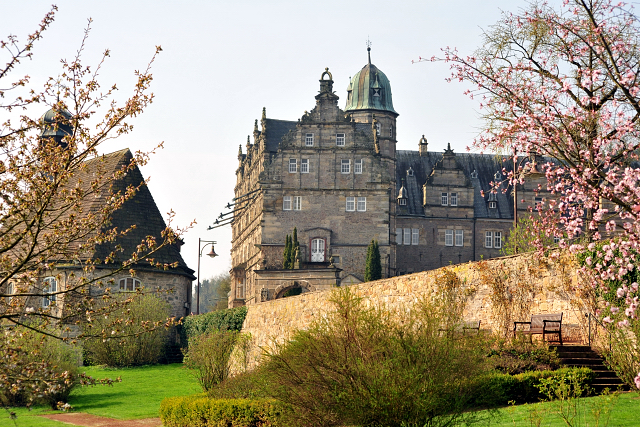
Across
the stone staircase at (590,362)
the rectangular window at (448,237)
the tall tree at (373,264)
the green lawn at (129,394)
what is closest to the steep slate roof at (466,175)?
the rectangular window at (448,237)

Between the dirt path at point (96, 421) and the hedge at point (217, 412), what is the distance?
1.21 m

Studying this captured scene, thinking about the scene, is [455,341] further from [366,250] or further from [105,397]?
[366,250]

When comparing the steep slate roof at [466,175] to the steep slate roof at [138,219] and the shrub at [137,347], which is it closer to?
the steep slate roof at [138,219]

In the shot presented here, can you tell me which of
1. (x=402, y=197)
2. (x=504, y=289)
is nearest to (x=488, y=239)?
(x=402, y=197)

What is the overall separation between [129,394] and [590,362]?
55.2 ft

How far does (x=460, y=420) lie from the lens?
12539 mm

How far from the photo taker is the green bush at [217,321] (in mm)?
34513

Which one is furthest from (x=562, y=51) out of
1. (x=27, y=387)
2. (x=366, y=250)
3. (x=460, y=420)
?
(x=366, y=250)

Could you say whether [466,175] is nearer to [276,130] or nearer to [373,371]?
[276,130]

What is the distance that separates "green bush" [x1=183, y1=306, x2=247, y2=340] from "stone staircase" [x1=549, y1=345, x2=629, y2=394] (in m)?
15.3

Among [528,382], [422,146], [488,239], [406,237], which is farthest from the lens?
[422,146]

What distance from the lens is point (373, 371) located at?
12.2 metres

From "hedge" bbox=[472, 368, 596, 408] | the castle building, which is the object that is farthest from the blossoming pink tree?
the castle building

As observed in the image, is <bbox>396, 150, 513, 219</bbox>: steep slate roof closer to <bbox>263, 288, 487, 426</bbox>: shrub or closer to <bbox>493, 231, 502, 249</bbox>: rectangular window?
<bbox>493, 231, 502, 249</bbox>: rectangular window
